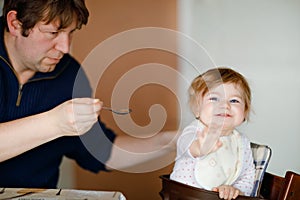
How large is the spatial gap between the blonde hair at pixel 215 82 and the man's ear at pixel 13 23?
547 millimetres

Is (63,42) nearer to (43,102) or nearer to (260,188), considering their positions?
(43,102)

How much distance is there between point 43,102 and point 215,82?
0.57 m

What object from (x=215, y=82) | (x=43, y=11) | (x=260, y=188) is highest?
(x=43, y=11)

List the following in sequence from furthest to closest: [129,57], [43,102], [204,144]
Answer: [129,57], [43,102], [204,144]

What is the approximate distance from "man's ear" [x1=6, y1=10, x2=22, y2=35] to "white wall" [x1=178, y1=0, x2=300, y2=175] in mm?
772

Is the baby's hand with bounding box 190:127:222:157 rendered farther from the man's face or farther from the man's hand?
the man's face

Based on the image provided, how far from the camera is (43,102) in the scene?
4.95 feet

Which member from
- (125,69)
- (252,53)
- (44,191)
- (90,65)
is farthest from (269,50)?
(44,191)

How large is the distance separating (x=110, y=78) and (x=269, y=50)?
2.20 feet

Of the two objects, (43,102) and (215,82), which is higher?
(215,82)

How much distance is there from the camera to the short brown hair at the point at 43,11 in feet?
4.40

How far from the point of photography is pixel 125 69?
193 cm

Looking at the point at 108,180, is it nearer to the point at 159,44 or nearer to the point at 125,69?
the point at 125,69

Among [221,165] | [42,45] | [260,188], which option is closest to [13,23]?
[42,45]
